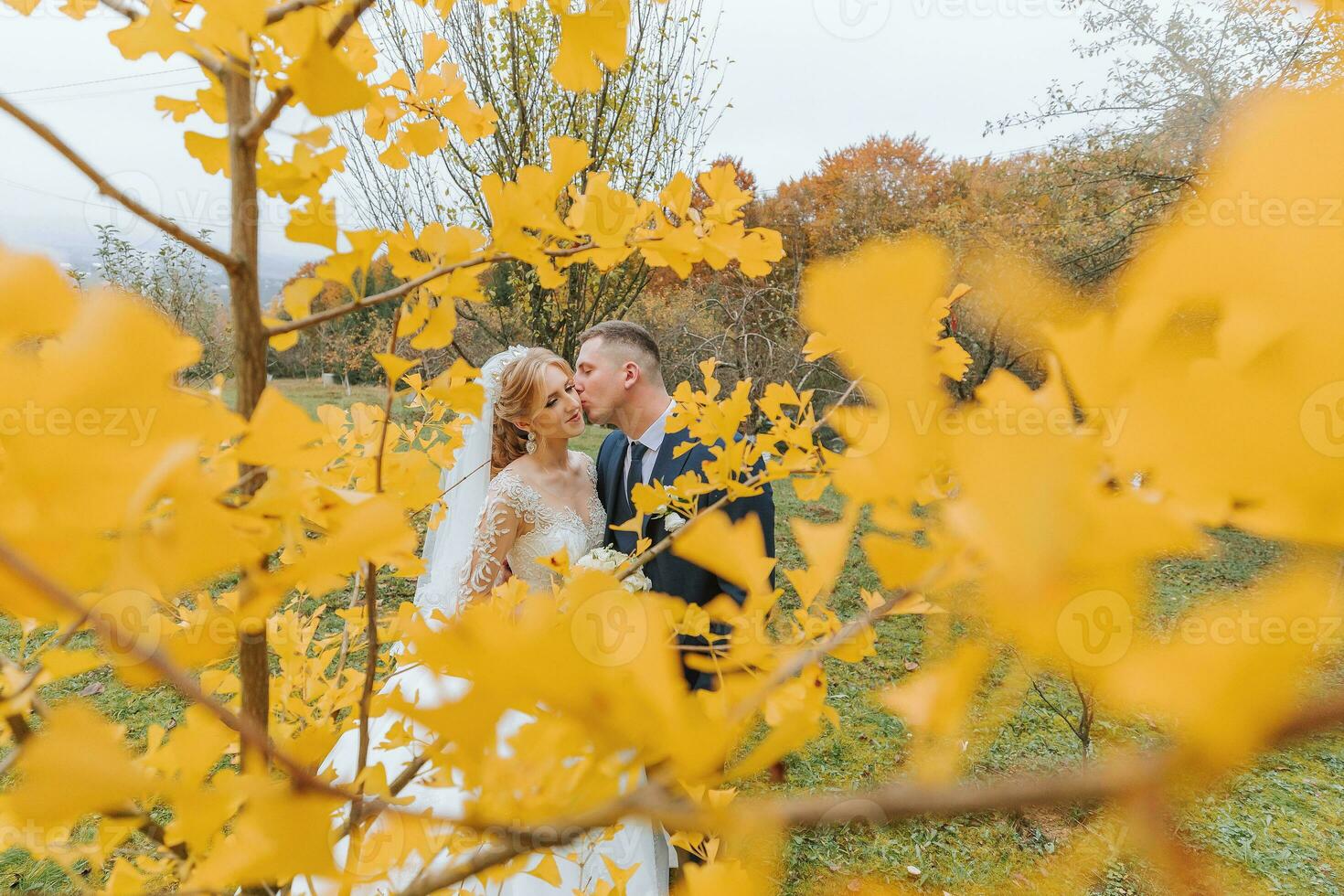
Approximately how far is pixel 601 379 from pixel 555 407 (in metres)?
0.22

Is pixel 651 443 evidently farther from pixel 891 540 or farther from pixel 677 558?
pixel 891 540

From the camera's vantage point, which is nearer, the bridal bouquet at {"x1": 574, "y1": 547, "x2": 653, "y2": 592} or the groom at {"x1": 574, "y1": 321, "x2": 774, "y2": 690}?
the bridal bouquet at {"x1": 574, "y1": 547, "x2": 653, "y2": 592}

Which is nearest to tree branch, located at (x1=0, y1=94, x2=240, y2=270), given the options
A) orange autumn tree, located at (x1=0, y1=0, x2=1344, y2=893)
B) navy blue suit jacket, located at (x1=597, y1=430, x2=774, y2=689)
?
orange autumn tree, located at (x1=0, y1=0, x2=1344, y2=893)

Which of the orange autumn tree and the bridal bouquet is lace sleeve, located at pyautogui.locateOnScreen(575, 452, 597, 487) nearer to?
the bridal bouquet

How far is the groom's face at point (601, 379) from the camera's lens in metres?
2.62

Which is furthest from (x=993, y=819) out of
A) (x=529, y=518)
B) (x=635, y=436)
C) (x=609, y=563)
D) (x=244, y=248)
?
(x=244, y=248)

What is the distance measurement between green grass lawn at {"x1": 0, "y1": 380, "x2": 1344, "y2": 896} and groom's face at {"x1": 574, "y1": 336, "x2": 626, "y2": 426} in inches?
58.7

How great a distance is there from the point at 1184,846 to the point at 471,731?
8.6 inches

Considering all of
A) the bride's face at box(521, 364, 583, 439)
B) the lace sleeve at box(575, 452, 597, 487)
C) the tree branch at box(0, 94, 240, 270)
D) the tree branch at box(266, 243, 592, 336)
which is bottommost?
the lace sleeve at box(575, 452, 597, 487)

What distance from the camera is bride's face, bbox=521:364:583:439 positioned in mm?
2584

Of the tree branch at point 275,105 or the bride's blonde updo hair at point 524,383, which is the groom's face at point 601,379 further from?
the tree branch at point 275,105

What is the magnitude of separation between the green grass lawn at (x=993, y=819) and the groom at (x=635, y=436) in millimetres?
817

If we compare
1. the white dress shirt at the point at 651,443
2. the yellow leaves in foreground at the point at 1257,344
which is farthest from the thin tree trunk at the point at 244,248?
the white dress shirt at the point at 651,443

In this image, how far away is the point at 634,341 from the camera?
8.81ft
